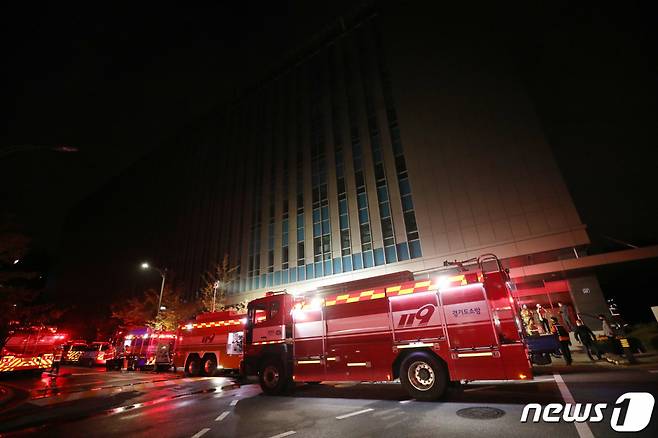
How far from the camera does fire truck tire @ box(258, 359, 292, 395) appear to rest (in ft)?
31.3

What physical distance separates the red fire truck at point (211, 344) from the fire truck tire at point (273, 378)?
4.97m

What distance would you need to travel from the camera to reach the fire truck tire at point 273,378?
9.54m

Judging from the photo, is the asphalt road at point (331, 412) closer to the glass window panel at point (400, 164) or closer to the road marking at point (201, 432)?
the road marking at point (201, 432)

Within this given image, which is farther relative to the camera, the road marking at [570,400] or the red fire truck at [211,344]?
the red fire truck at [211,344]

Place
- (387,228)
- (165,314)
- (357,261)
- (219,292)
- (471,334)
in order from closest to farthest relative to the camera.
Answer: (471,334) → (387,228) → (357,261) → (165,314) → (219,292)

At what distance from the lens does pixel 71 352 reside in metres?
29.6

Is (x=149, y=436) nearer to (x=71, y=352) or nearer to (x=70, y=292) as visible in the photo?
(x=71, y=352)

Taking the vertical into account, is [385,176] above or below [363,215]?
above

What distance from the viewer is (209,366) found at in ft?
51.9

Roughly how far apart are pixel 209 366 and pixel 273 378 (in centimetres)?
793

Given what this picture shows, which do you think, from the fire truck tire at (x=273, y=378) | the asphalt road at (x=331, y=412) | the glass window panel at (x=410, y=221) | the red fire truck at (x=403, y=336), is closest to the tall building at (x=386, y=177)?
the glass window panel at (x=410, y=221)

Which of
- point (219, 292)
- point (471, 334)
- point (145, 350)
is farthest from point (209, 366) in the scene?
point (219, 292)

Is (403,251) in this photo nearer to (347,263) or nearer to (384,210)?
(384,210)

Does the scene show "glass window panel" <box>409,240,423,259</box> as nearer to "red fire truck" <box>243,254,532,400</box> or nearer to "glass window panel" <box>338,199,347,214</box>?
"glass window panel" <box>338,199,347,214</box>
